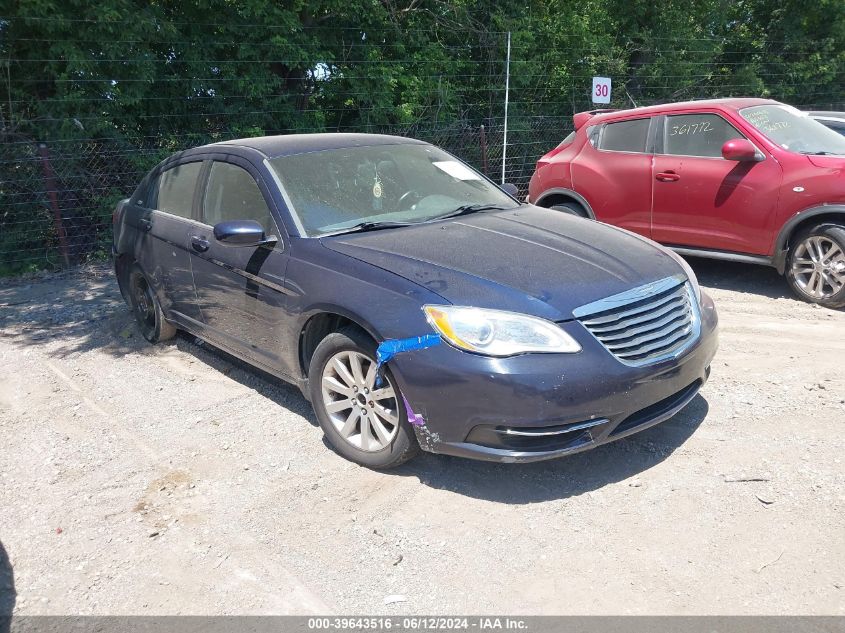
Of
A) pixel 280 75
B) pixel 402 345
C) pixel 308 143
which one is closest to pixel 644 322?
pixel 402 345

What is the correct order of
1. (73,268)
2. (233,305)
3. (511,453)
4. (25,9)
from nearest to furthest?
(511,453), (233,305), (25,9), (73,268)

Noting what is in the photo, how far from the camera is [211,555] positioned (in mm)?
3508

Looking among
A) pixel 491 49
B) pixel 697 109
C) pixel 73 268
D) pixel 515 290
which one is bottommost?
pixel 73 268

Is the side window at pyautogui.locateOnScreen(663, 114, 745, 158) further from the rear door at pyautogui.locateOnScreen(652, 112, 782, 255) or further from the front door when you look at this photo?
the front door

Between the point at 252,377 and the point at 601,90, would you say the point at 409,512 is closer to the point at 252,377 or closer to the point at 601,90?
the point at 252,377

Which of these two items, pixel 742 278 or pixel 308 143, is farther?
pixel 742 278

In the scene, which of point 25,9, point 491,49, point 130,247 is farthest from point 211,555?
point 491,49

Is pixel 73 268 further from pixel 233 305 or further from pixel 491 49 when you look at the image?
pixel 491 49

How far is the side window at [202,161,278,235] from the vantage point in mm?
4758

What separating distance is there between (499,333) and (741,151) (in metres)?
4.33

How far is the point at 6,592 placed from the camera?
3.33 metres

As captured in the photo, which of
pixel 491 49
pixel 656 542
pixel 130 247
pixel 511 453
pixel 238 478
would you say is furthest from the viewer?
pixel 491 49

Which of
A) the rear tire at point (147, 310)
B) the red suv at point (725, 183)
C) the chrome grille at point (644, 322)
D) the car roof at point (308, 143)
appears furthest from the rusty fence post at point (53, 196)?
the chrome grille at point (644, 322)

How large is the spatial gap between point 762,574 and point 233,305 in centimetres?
329
